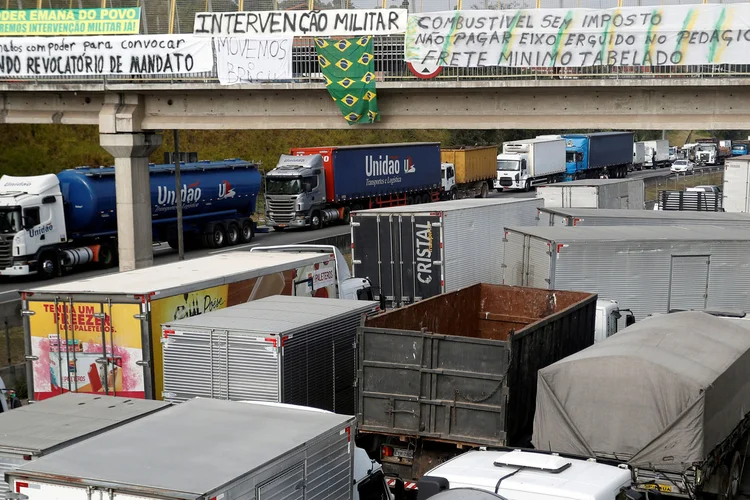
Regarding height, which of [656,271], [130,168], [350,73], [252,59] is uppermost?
[252,59]

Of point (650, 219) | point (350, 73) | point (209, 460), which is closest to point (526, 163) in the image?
point (350, 73)

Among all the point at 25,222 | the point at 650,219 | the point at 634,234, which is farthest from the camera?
the point at 25,222

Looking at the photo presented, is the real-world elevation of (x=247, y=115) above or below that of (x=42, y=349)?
above

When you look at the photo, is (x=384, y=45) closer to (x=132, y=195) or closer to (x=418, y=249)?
(x=418, y=249)

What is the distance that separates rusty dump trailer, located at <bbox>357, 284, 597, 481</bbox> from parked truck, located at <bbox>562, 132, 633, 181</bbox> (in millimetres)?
54672

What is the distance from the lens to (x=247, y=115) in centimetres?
3020

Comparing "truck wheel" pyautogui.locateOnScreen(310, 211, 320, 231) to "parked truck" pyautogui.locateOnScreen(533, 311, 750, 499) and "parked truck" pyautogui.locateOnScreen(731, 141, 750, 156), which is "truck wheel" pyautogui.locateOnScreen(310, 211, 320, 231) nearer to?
"parked truck" pyautogui.locateOnScreen(533, 311, 750, 499)

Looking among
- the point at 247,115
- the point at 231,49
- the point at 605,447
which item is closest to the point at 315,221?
the point at 247,115

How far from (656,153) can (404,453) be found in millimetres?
76858

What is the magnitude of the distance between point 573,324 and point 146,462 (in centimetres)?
752

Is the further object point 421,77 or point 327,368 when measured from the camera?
point 421,77

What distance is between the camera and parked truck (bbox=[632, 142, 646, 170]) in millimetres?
80887

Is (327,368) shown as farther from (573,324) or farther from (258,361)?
(573,324)

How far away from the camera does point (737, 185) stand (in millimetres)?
35375
